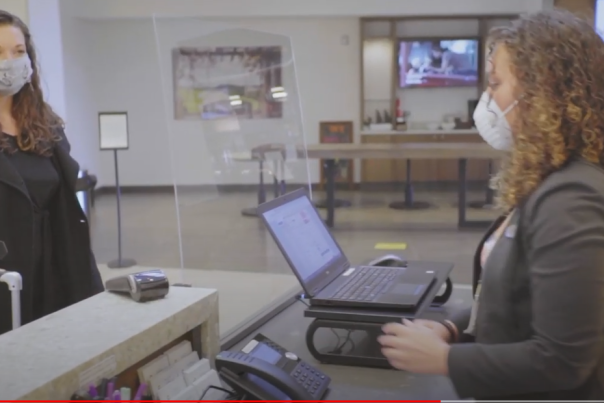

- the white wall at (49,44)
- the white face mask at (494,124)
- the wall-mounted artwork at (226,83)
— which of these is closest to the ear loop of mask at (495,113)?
the white face mask at (494,124)

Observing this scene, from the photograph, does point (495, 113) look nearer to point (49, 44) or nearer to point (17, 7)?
point (17, 7)

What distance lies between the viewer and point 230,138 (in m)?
3.37

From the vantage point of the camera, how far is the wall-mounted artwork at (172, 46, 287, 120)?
10.5 ft

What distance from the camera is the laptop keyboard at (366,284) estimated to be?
1.47 m

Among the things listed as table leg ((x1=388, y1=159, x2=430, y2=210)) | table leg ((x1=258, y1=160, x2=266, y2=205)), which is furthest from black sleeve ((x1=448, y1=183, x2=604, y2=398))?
table leg ((x1=388, y1=159, x2=430, y2=210))

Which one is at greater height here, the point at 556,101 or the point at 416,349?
the point at 556,101

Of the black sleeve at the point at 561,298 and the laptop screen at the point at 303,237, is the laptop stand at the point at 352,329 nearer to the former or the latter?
the laptop screen at the point at 303,237

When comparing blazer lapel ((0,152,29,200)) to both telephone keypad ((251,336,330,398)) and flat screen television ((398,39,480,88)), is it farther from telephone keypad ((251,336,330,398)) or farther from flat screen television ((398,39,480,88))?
flat screen television ((398,39,480,88))

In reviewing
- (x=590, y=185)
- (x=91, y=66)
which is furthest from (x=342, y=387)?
(x=91, y=66)

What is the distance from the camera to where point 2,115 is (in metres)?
1.87

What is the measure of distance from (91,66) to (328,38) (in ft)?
10.2

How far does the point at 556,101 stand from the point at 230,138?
2520 mm

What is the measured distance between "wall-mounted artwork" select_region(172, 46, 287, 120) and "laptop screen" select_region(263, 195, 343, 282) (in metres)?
1.36

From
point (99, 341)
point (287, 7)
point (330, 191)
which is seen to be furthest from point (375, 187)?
point (99, 341)
